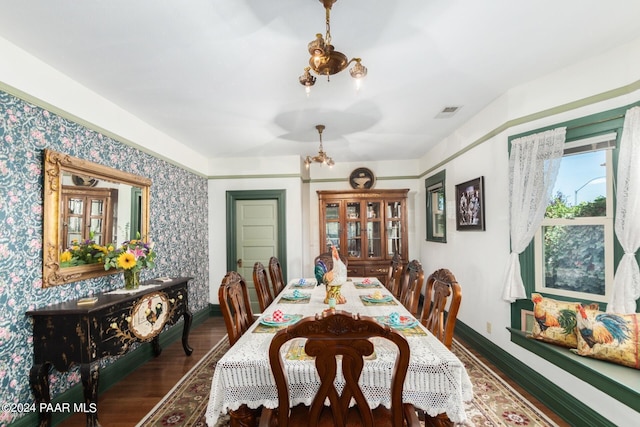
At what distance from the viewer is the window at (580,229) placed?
2.25m

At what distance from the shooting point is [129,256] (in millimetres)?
2658

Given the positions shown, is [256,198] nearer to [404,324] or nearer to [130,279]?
[130,279]

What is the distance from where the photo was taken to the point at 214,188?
16.5 feet

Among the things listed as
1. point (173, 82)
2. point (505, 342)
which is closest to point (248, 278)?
point (173, 82)

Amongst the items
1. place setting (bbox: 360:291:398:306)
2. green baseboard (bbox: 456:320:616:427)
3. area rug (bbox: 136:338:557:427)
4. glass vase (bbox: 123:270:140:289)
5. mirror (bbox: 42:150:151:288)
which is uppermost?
mirror (bbox: 42:150:151:288)

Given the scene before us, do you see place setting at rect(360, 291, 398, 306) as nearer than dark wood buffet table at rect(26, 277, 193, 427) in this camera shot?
No

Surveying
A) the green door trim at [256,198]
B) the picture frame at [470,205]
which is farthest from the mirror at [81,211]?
the picture frame at [470,205]

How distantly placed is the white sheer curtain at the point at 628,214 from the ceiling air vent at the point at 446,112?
1.40 m

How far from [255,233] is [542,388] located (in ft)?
13.0

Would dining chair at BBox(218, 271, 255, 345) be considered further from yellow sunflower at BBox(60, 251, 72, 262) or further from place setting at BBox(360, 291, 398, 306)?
yellow sunflower at BBox(60, 251, 72, 262)

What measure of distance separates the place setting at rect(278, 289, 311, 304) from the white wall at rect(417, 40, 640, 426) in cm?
184

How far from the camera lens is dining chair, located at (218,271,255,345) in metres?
1.77

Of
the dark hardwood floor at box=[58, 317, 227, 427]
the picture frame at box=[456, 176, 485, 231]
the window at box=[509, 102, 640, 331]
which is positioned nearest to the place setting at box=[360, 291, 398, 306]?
the window at box=[509, 102, 640, 331]

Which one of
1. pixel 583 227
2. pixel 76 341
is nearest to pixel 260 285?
pixel 76 341
